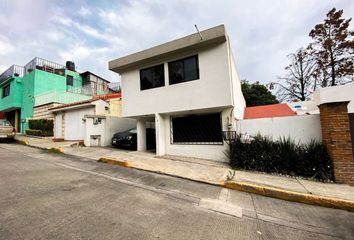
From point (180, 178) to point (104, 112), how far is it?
29.9 ft

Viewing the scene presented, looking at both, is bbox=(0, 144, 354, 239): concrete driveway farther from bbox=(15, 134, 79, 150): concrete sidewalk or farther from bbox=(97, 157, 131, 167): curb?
bbox=(15, 134, 79, 150): concrete sidewalk

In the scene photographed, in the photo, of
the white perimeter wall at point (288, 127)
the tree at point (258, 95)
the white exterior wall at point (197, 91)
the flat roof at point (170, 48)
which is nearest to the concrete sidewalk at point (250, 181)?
the white perimeter wall at point (288, 127)

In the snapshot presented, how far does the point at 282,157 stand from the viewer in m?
5.70

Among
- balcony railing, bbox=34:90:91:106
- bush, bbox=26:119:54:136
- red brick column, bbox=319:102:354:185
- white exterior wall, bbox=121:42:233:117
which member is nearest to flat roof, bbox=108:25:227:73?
white exterior wall, bbox=121:42:233:117

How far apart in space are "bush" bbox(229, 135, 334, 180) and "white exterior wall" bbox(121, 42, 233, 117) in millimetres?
1930

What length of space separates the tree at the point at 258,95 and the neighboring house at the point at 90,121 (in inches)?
724

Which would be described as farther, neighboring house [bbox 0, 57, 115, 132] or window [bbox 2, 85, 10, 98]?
window [bbox 2, 85, 10, 98]

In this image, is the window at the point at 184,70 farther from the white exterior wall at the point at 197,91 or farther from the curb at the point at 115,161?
the curb at the point at 115,161

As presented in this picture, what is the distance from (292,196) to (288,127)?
3.23 metres

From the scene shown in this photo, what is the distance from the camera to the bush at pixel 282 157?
5.15m

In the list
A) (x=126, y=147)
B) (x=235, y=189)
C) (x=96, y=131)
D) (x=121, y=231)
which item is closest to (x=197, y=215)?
(x=121, y=231)

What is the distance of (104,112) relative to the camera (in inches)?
475

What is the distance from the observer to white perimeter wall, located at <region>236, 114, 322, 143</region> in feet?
19.4

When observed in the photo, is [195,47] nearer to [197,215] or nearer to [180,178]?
[180,178]
